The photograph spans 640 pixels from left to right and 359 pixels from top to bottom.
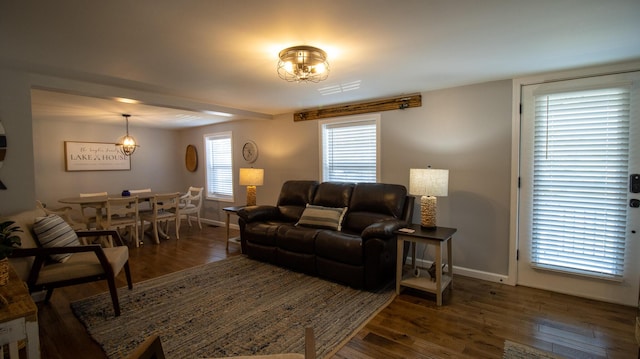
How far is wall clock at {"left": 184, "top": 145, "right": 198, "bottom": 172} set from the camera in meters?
6.80

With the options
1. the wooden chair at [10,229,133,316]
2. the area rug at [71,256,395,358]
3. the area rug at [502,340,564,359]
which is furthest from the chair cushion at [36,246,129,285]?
the area rug at [502,340,564,359]

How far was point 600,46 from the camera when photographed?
89.2 inches

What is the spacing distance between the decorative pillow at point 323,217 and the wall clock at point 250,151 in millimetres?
2172

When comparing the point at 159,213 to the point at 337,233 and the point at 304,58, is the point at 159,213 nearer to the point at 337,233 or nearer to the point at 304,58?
the point at 337,233

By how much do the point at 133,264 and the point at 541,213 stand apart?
484 centimetres

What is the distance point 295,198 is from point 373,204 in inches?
49.5

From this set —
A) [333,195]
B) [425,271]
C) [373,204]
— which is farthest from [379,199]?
[425,271]

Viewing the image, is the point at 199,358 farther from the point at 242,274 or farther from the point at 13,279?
the point at 242,274

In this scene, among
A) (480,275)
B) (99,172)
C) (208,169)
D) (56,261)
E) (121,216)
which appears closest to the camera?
(56,261)

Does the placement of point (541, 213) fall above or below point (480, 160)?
below

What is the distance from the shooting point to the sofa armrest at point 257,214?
402 centimetres

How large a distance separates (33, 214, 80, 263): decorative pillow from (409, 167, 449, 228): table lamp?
326 centimetres

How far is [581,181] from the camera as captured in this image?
2.80 m

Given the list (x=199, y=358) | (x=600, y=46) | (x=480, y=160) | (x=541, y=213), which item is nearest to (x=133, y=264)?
(x=199, y=358)
